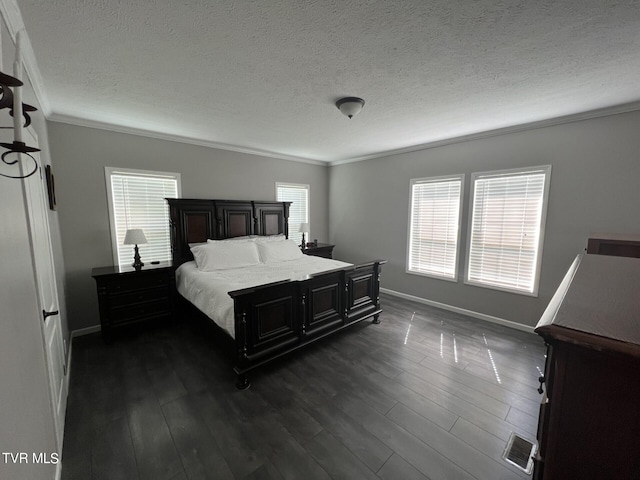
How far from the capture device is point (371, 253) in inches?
201

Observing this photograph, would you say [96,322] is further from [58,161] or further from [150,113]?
[150,113]

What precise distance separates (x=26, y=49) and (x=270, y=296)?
2.43 m

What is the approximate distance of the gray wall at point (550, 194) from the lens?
2.69 meters

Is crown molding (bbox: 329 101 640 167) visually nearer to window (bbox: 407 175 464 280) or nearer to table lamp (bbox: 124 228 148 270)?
window (bbox: 407 175 464 280)

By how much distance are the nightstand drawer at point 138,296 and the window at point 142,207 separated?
0.59 m

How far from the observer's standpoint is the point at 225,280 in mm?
2977

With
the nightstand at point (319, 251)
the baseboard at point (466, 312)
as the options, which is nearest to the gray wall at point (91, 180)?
the nightstand at point (319, 251)

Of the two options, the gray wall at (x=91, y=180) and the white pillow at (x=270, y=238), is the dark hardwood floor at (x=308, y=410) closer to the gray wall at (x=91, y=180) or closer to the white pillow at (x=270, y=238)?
the gray wall at (x=91, y=180)

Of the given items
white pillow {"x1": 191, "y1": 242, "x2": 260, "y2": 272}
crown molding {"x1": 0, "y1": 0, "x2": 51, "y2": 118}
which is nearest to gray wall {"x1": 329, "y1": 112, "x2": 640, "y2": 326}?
white pillow {"x1": 191, "y1": 242, "x2": 260, "y2": 272}

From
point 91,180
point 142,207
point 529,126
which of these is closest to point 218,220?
point 142,207

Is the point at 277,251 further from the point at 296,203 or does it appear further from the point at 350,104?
the point at 350,104

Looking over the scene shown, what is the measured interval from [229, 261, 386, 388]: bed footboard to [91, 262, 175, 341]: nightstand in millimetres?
1677

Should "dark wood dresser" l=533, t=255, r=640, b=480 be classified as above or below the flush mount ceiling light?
below

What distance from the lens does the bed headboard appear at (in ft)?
12.4
